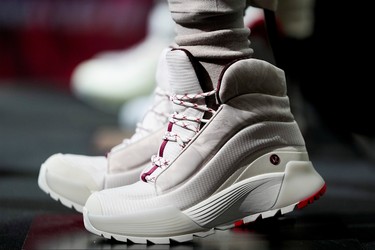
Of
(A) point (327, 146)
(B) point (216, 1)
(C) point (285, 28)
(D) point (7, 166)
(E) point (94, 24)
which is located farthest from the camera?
(E) point (94, 24)

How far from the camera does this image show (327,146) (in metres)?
2.11

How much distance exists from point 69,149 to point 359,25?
78cm

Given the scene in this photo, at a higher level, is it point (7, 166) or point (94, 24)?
point (7, 166)

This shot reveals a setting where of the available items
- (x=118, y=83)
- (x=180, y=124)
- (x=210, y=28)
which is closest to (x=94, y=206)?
(x=180, y=124)

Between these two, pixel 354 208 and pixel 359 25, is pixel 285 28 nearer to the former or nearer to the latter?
pixel 359 25

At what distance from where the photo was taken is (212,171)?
938 millimetres

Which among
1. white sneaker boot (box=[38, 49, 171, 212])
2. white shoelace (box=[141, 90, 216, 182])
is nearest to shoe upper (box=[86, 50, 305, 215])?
white shoelace (box=[141, 90, 216, 182])

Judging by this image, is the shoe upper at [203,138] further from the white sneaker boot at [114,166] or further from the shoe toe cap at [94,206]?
the white sneaker boot at [114,166]

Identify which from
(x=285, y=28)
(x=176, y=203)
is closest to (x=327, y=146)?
(x=285, y=28)

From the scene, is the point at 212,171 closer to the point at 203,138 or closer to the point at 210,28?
the point at 203,138

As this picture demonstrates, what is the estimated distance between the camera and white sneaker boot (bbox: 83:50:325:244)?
0.93m

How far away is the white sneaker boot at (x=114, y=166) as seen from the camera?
1.12m

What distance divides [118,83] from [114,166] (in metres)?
1.59

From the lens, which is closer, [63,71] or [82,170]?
[82,170]
